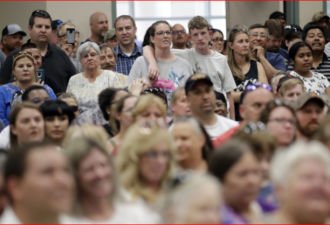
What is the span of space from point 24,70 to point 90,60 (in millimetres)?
676

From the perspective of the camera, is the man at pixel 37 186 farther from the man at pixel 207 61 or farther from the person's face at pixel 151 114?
the man at pixel 207 61

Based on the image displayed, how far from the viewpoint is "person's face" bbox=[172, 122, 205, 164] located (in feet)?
11.3

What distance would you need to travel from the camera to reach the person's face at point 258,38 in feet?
23.1

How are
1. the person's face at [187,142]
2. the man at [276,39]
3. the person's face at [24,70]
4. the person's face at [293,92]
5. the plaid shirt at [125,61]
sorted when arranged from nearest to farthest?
the person's face at [187,142] < the person's face at [293,92] < the person's face at [24,70] < the plaid shirt at [125,61] < the man at [276,39]

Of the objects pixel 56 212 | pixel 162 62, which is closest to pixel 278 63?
pixel 162 62

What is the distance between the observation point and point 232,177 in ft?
8.91

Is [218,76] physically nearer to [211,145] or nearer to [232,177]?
[211,145]

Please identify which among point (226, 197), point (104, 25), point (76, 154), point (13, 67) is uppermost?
point (104, 25)

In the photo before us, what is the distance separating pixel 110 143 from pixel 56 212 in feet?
5.57

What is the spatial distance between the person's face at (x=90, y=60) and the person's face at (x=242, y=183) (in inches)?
130

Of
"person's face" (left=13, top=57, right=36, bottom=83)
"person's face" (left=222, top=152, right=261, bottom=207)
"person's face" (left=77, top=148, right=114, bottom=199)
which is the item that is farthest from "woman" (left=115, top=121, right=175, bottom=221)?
"person's face" (left=13, top=57, right=36, bottom=83)

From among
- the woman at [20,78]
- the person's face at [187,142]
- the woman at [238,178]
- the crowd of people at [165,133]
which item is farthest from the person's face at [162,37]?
the woman at [238,178]

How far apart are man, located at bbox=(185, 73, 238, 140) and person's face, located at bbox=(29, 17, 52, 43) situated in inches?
99.4

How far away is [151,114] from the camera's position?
411 cm
